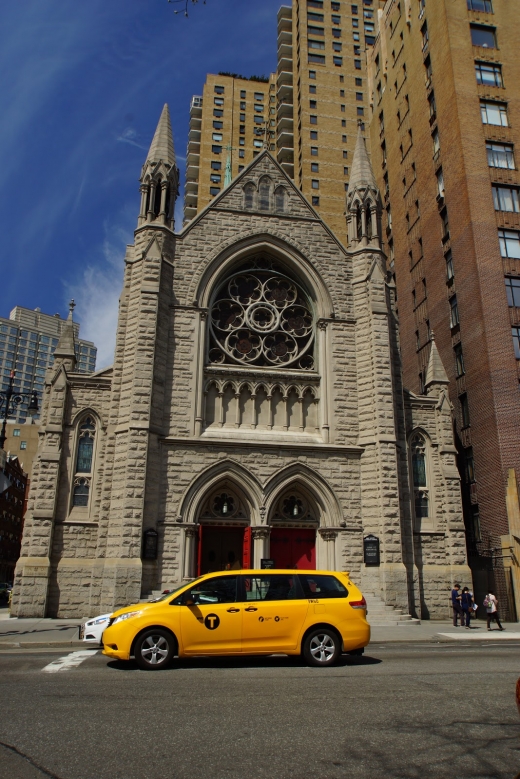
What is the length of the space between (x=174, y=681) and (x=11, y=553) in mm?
69240

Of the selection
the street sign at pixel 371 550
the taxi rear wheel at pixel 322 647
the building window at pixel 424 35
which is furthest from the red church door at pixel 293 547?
the building window at pixel 424 35

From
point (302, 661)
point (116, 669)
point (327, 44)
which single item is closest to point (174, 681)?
point (116, 669)

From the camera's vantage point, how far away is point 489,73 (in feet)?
109

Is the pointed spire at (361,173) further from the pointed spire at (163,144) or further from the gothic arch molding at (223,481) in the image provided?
the gothic arch molding at (223,481)

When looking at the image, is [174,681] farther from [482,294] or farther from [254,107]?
[254,107]

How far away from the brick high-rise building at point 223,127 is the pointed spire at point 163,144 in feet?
105

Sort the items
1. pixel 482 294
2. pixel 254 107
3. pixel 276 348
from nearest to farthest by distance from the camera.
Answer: pixel 276 348
pixel 482 294
pixel 254 107

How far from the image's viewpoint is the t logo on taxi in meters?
10.1

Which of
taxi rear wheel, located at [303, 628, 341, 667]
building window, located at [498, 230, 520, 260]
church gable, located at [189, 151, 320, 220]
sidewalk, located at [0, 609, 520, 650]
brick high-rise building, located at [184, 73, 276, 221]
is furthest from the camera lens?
brick high-rise building, located at [184, 73, 276, 221]

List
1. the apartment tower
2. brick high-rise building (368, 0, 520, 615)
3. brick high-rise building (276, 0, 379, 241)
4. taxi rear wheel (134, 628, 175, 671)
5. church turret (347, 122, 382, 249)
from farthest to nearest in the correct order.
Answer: the apartment tower
brick high-rise building (276, 0, 379, 241)
brick high-rise building (368, 0, 520, 615)
church turret (347, 122, 382, 249)
taxi rear wheel (134, 628, 175, 671)

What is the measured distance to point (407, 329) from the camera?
3759 centimetres

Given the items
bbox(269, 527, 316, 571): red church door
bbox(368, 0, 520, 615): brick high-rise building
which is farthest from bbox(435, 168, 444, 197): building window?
bbox(269, 527, 316, 571): red church door

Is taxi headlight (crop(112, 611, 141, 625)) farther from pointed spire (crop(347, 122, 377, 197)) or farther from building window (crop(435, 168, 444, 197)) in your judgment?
building window (crop(435, 168, 444, 197))

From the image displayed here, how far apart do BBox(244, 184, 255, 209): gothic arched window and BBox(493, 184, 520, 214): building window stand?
12.5m
